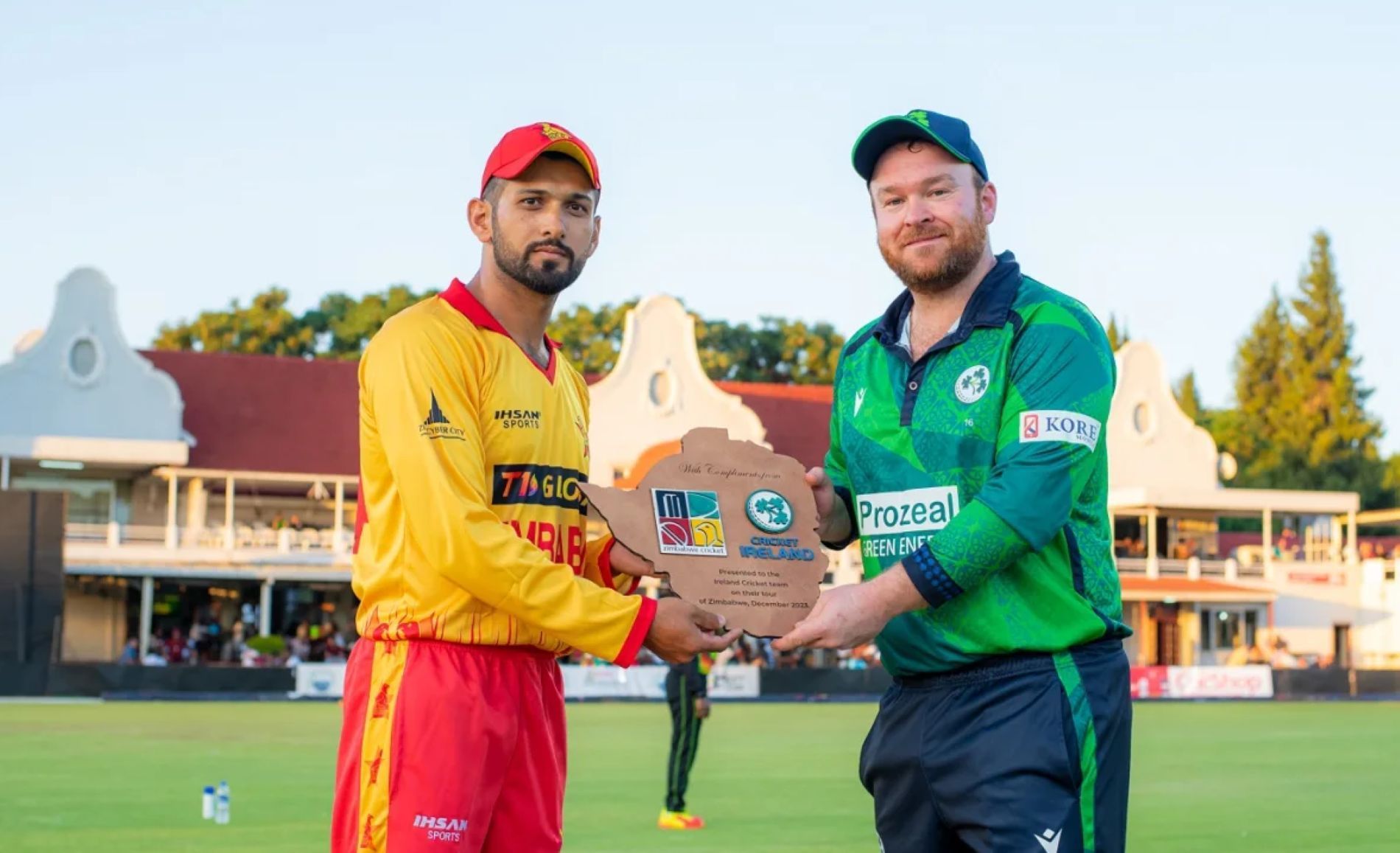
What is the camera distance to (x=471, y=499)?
4629mm

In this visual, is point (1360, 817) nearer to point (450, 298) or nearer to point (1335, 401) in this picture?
point (450, 298)

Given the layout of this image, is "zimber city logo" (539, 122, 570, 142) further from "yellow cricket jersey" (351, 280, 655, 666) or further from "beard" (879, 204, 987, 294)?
"beard" (879, 204, 987, 294)

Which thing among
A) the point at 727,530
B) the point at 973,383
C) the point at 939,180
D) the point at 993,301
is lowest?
the point at 727,530

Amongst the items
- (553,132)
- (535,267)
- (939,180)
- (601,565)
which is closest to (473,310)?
(535,267)

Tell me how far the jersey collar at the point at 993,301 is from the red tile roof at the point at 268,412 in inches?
1821

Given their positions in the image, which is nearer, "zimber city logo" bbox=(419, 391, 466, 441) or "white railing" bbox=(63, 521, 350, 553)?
"zimber city logo" bbox=(419, 391, 466, 441)

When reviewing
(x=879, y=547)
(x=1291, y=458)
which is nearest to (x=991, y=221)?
(x=879, y=547)

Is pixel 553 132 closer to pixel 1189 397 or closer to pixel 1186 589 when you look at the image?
pixel 1186 589

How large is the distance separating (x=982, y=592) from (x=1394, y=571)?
195ft

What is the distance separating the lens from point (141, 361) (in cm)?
4872

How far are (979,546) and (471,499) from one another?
1311mm

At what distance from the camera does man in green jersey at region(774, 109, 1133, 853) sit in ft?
14.3

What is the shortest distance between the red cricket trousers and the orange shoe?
9101 mm

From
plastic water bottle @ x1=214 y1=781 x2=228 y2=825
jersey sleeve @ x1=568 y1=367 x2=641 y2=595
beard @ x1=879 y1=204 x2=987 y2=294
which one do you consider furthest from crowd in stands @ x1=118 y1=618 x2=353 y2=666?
beard @ x1=879 y1=204 x2=987 y2=294
